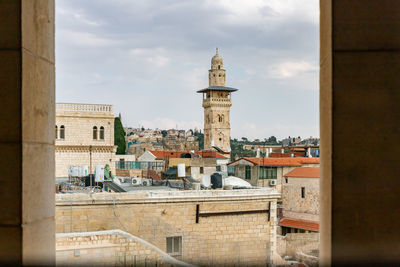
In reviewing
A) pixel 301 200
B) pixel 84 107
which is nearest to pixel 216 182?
pixel 301 200

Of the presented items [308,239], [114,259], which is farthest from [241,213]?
[308,239]

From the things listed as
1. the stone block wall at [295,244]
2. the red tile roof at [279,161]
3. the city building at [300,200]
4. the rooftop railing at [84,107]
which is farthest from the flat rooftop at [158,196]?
the red tile roof at [279,161]

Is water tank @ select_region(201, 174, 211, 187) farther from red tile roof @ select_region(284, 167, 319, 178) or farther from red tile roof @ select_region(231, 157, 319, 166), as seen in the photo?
red tile roof @ select_region(231, 157, 319, 166)

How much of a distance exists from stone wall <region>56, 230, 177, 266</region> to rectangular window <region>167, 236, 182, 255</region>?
317 cm

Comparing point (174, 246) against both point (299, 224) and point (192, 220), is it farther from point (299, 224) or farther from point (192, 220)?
point (299, 224)

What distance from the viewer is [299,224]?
93.2 feet

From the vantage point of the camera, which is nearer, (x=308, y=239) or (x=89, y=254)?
(x=89, y=254)

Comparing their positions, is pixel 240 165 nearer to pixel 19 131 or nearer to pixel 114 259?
pixel 114 259

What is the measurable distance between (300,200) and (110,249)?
73.9 ft

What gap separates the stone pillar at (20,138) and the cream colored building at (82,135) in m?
28.0

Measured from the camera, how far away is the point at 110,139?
31.2 metres

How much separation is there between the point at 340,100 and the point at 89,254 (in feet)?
25.2

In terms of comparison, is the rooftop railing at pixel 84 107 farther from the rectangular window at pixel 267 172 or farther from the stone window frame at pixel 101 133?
the rectangular window at pixel 267 172

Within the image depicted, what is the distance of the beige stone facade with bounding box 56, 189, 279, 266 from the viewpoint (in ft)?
38.6
